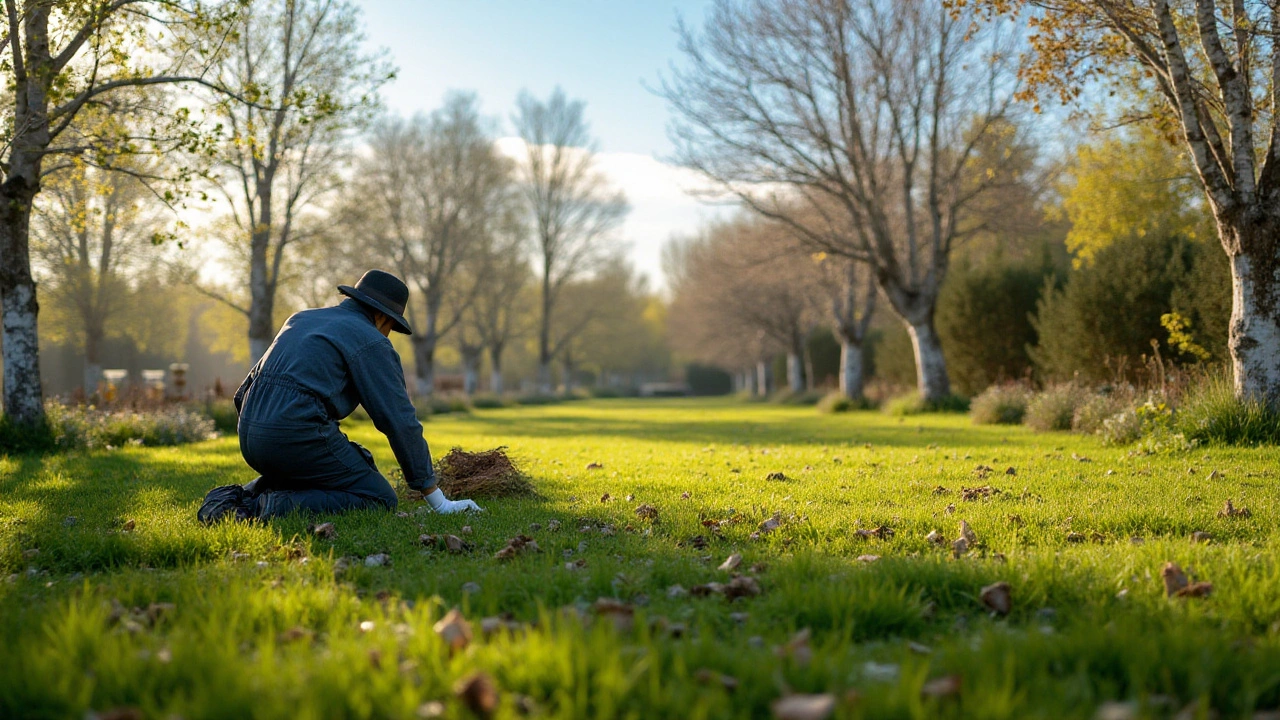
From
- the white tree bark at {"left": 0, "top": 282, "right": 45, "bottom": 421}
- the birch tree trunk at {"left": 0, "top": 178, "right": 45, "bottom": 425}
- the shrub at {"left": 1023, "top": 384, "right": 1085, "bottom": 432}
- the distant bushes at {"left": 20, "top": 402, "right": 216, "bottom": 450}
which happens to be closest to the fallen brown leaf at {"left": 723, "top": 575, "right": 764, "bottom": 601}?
the distant bushes at {"left": 20, "top": 402, "right": 216, "bottom": 450}

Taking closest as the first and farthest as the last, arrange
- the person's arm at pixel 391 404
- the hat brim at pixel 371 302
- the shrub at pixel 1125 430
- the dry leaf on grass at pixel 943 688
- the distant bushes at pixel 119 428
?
the dry leaf on grass at pixel 943 688
the person's arm at pixel 391 404
the hat brim at pixel 371 302
the shrub at pixel 1125 430
the distant bushes at pixel 119 428

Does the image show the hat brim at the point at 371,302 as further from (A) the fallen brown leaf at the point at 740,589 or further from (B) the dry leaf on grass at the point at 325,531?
(A) the fallen brown leaf at the point at 740,589

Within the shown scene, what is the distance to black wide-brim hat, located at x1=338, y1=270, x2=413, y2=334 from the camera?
221 inches

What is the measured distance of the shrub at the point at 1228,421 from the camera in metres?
8.71

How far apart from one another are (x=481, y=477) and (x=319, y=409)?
1.59 meters

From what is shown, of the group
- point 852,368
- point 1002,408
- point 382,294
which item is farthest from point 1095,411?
point 852,368

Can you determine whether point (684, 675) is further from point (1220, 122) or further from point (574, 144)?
point (574, 144)

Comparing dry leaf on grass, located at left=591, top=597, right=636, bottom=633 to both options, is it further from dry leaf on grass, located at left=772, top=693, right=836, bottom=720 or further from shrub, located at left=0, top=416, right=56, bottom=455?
shrub, located at left=0, top=416, right=56, bottom=455

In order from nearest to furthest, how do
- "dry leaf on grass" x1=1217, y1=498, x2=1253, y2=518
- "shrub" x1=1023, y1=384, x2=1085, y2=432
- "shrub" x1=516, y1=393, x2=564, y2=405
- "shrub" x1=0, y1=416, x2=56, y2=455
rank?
1. "dry leaf on grass" x1=1217, y1=498, x2=1253, y2=518
2. "shrub" x1=0, y1=416, x2=56, y2=455
3. "shrub" x1=1023, y1=384, x2=1085, y2=432
4. "shrub" x1=516, y1=393, x2=564, y2=405

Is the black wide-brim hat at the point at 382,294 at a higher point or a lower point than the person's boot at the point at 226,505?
higher

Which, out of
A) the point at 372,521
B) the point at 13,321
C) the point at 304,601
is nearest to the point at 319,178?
the point at 13,321

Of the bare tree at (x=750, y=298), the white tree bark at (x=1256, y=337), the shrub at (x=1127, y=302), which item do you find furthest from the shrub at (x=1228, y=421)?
the bare tree at (x=750, y=298)

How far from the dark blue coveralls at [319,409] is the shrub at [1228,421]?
8.40 meters

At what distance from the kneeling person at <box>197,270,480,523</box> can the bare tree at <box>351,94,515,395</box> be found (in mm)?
26161
